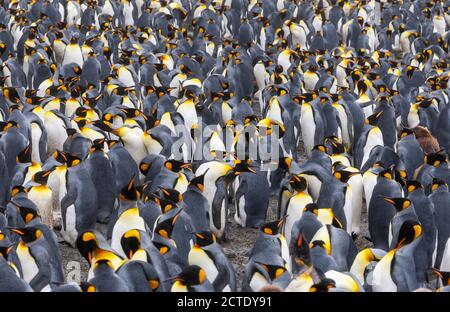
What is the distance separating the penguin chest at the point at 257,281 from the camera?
4514mm

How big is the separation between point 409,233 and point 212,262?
112cm

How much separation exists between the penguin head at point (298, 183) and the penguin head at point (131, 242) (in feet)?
4.79

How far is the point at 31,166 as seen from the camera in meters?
6.14

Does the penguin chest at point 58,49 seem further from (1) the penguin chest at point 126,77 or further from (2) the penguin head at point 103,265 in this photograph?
(2) the penguin head at point 103,265

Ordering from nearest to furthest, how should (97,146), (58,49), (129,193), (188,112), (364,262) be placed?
(364,262) < (129,193) < (97,146) < (188,112) < (58,49)

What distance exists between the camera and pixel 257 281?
179 inches

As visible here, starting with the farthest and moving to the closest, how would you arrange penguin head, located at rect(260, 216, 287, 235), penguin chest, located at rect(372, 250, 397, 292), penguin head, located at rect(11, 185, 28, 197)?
penguin head, located at rect(11, 185, 28, 197) < penguin head, located at rect(260, 216, 287, 235) < penguin chest, located at rect(372, 250, 397, 292)

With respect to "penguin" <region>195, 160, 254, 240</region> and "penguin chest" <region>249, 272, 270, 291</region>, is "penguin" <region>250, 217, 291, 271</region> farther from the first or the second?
"penguin" <region>195, 160, 254, 240</region>

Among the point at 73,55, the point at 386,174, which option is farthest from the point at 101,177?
the point at 73,55

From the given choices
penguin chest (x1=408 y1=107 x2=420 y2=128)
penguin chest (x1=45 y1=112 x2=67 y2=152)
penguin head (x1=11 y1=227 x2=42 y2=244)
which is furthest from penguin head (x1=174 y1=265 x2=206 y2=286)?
penguin chest (x1=408 y1=107 x2=420 y2=128)

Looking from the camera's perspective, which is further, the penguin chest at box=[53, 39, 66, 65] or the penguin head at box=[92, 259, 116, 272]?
the penguin chest at box=[53, 39, 66, 65]

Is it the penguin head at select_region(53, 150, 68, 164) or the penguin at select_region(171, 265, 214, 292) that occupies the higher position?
the penguin head at select_region(53, 150, 68, 164)

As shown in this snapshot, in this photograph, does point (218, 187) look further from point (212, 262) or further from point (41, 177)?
point (212, 262)

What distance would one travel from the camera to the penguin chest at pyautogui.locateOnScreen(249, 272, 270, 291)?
451 centimetres
